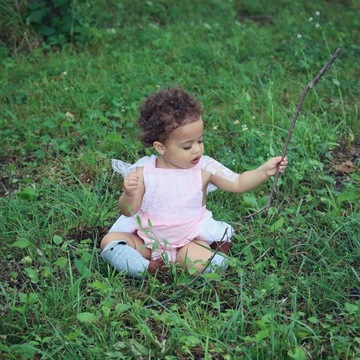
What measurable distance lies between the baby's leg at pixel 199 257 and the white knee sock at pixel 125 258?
0.57 ft

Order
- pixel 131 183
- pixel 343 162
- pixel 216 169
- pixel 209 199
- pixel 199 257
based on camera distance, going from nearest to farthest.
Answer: pixel 131 183, pixel 199 257, pixel 216 169, pixel 209 199, pixel 343 162

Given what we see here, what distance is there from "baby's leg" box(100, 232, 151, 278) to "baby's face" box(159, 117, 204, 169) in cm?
42

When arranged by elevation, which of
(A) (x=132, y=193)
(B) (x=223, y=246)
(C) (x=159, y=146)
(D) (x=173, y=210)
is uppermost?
(C) (x=159, y=146)

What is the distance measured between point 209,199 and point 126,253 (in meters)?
0.82

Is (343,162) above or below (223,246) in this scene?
below

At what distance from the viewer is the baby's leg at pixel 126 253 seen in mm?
3355

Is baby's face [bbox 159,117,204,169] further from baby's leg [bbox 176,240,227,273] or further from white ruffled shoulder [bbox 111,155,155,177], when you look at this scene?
baby's leg [bbox 176,240,227,273]

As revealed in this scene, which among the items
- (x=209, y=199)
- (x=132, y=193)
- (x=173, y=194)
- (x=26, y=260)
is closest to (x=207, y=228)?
(x=173, y=194)

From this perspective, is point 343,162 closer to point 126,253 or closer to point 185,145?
point 185,145

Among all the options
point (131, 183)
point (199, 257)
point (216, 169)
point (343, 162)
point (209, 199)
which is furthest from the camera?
point (343, 162)

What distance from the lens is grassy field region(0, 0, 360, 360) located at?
9.74 feet

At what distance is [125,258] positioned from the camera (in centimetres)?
337

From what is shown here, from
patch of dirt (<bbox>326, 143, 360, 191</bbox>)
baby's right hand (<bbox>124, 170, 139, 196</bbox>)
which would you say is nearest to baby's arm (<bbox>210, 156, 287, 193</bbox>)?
baby's right hand (<bbox>124, 170, 139, 196</bbox>)

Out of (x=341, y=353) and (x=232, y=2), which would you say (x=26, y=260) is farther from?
(x=232, y=2)
